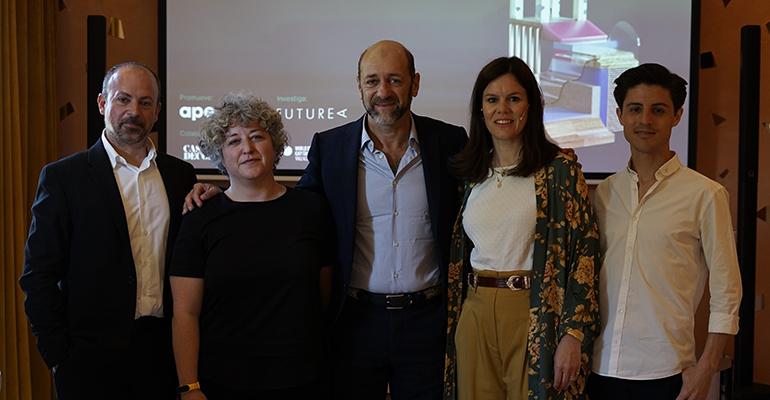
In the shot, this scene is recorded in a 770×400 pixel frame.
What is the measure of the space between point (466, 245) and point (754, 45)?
94.7 inches

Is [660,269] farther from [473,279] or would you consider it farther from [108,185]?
[108,185]

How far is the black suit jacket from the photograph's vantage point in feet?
6.30

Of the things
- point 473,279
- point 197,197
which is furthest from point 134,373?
point 473,279

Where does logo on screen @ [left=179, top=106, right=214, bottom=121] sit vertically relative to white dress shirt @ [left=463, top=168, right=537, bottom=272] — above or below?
above

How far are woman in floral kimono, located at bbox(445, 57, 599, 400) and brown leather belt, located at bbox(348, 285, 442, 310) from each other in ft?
0.40

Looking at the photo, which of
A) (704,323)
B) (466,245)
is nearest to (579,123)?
(704,323)

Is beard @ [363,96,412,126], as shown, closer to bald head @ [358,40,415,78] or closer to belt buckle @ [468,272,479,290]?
bald head @ [358,40,415,78]

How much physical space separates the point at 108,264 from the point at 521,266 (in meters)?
1.37

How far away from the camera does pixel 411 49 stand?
4.12m

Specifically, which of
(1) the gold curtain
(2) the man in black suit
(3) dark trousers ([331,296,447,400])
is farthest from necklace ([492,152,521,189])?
(1) the gold curtain

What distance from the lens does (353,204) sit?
221 cm

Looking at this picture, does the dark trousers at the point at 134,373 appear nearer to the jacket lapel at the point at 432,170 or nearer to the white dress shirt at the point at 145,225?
the white dress shirt at the point at 145,225

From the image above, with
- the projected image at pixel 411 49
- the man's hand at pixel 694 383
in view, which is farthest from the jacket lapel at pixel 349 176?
the projected image at pixel 411 49

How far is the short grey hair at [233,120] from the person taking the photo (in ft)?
6.51
